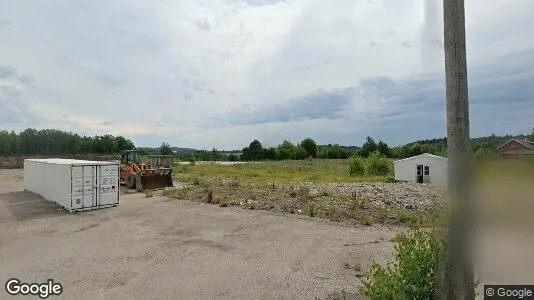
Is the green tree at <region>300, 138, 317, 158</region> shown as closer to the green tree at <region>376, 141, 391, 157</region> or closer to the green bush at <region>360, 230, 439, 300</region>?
the green tree at <region>376, 141, 391, 157</region>

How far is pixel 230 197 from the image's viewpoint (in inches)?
807

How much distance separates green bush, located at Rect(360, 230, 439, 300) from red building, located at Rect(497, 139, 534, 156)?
125 cm

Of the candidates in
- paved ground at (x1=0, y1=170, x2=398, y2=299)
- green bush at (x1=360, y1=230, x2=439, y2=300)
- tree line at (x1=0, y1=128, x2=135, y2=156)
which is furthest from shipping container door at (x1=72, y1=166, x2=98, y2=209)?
tree line at (x1=0, y1=128, x2=135, y2=156)

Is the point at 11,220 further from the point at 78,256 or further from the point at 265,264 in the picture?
the point at 265,264

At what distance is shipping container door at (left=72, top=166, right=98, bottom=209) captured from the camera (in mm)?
16641

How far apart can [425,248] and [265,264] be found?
516cm

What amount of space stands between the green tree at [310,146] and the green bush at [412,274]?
336 ft

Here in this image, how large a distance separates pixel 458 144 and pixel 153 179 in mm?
24256

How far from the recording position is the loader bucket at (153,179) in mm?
24438

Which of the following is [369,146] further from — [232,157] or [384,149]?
[232,157]

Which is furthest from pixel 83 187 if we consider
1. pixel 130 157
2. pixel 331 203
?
pixel 331 203

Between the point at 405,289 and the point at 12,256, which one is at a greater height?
the point at 405,289

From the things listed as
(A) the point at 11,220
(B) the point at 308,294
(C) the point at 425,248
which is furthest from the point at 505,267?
(A) the point at 11,220

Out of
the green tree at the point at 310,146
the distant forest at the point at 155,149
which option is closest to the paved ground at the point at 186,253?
the distant forest at the point at 155,149
